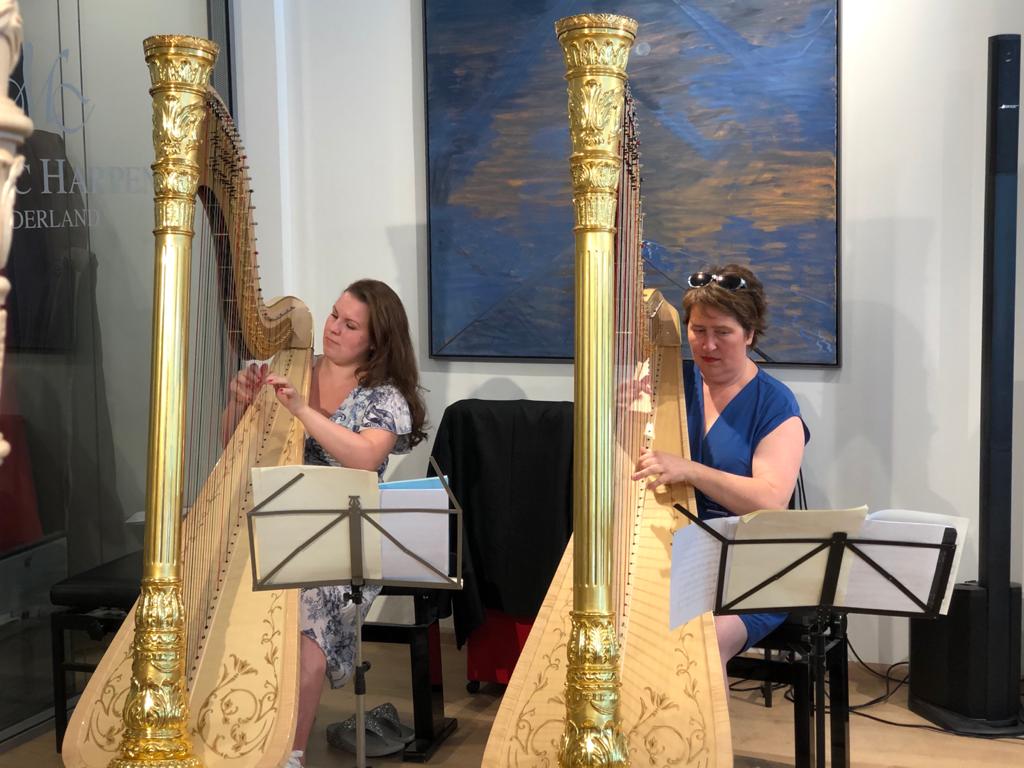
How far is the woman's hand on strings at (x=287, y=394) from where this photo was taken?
98.7 inches

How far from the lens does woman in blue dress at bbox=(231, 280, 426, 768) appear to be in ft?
8.68

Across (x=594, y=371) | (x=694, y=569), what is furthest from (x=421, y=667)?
(x=594, y=371)

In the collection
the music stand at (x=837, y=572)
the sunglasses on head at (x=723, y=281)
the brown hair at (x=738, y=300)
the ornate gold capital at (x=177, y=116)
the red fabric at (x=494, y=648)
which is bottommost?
the red fabric at (x=494, y=648)

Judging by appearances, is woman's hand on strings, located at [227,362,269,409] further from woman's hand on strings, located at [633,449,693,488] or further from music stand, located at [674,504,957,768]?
music stand, located at [674,504,957,768]

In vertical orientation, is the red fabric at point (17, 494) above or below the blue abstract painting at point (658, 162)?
below

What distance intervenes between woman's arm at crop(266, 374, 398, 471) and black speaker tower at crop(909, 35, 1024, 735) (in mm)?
1597

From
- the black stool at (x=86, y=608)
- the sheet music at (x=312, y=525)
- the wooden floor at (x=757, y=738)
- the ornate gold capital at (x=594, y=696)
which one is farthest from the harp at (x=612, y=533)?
the black stool at (x=86, y=608)

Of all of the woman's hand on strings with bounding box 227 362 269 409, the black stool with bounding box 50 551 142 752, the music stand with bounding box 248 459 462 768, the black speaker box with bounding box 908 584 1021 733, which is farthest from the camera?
the black speaker box with bounding box 908 584 1021 733

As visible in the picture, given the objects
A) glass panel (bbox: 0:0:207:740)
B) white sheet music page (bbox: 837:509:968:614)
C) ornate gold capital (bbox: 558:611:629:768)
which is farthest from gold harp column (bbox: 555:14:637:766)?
glass panel (bbox: 0:0:207:740)

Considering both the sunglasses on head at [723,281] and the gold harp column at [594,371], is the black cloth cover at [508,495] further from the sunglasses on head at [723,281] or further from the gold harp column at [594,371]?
the gold harp column at [594,371]

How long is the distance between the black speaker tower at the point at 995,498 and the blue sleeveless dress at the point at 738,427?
69cm

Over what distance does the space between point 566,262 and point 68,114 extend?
1.60 m

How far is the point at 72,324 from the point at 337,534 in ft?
5.39

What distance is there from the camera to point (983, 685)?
304cm
